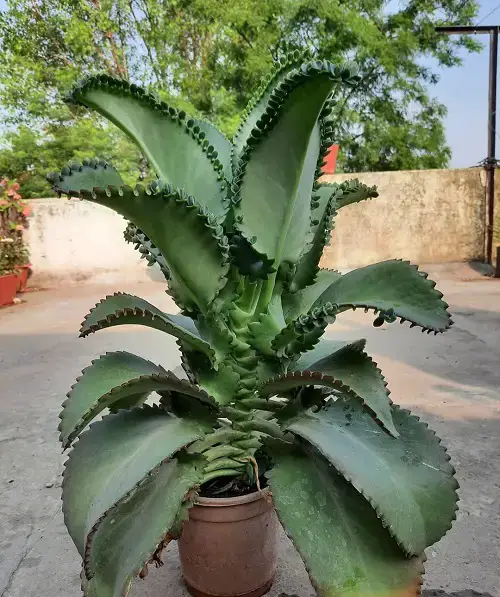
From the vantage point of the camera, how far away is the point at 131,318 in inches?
29.3

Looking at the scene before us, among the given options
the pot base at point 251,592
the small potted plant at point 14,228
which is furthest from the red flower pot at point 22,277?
the pot base at point 251,592

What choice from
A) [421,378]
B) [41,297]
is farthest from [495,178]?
[41,297]

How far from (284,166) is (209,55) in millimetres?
8810

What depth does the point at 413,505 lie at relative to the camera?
2.24ft

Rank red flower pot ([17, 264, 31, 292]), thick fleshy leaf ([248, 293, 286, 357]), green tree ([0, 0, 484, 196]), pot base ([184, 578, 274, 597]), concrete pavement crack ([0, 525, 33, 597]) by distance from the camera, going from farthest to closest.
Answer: green tree ([0, 0, 484, 196]), red flower pot ([17, 264, 31, 292]), concrete pavement crack ([0, 525, 33, 597]), pot base ([184, 578, 274, 597]), thick fleshy leaf ([248, 293, 286, 357])

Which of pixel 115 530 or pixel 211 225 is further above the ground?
pixel 211 225

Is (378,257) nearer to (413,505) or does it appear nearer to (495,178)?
(495,178)

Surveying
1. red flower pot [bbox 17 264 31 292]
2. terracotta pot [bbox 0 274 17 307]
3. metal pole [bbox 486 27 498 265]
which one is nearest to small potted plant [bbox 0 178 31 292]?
red flower pot [bbox 17 264 31 292]

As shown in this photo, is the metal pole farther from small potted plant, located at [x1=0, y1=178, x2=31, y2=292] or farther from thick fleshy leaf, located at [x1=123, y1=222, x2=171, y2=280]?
thick fleshy leaf, located at [x1=123, y1=222, x2=171, y2=280]

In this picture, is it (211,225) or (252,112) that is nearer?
(211,225)

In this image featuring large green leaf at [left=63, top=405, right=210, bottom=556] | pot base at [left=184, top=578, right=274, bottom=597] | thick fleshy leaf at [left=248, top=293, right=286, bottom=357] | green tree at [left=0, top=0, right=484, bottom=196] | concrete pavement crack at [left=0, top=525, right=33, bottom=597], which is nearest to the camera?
large green leaf at [left=63, top=405, right=210, bottom=556]

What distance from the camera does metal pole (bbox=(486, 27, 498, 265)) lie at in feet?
18.3

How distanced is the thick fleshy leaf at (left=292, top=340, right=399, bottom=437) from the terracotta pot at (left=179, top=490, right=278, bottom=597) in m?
0.32

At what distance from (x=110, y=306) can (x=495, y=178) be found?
18.7 ft
